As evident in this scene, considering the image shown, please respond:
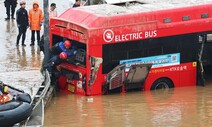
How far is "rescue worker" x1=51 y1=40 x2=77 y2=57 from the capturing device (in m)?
19.2

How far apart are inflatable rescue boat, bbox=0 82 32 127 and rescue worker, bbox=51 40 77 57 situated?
10.3 ft

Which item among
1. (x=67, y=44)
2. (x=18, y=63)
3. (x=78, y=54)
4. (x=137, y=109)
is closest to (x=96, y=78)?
(x=78, y=54)

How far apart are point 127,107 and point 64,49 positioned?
2.66m

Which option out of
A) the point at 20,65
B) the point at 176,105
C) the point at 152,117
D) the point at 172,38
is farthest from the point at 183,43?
the point at 20,65

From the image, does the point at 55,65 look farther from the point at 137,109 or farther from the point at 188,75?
the point at 188,75

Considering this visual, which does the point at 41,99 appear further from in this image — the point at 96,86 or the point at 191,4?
the point at 191,4

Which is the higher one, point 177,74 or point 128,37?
point 128,37

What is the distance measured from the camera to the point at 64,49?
63.4ft

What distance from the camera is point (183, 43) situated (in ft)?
64.6

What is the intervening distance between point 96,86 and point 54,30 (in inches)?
92.2

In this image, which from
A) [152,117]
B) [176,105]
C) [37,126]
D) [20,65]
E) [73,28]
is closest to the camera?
[37,126]

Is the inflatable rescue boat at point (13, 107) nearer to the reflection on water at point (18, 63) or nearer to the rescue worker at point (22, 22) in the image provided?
the reflection on water at point (18, 63)

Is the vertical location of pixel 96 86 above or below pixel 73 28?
below

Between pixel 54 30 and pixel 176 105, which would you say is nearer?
pixel 176 105
